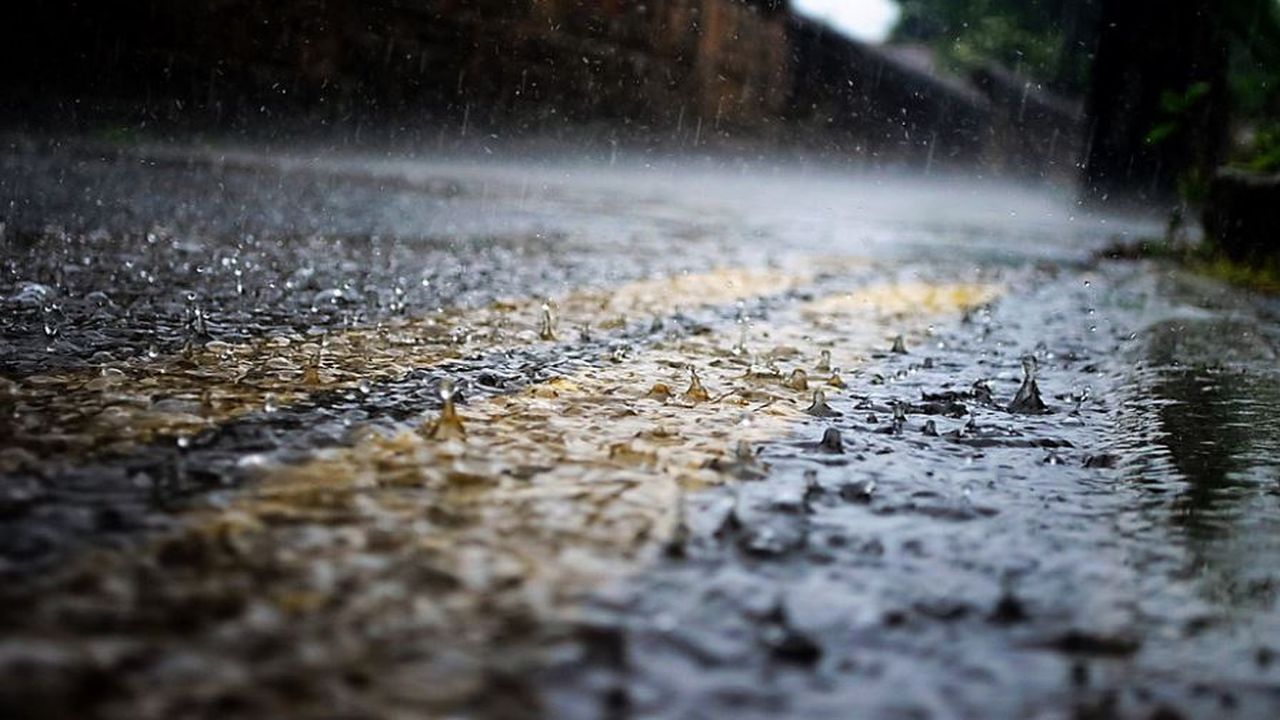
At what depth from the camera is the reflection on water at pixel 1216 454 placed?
1218mm

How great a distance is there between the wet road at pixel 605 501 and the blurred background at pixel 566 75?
12.1ft

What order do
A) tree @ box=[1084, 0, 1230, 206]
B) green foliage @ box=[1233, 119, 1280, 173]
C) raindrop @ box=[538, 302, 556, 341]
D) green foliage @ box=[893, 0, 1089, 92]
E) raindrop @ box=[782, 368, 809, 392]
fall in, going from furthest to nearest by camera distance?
green foliage @ box=[893, 0, 1089, 92], tree @ box=[1084, 0, 1230, 206], green foliage @ box=[1233, 119, 1280, 173], raindrop @ box=[538, 302, 556, 341], raindrop @ box=[782, 368, 809, 392]

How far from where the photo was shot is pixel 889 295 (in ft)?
12.3

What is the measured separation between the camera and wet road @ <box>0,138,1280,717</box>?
88 centimetres

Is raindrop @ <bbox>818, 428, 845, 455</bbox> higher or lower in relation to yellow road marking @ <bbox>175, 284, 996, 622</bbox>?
higher

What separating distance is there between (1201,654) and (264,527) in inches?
33.2

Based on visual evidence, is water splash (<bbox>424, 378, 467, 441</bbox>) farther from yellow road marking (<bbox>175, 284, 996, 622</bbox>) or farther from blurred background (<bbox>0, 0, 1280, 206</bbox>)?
blurred background (<bbox>0, 0, 1280, 206</bbox>)

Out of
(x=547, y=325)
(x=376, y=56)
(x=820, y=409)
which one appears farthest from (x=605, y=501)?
(x=376, y=56)

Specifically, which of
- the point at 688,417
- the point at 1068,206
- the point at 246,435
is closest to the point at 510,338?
the point at 688,417

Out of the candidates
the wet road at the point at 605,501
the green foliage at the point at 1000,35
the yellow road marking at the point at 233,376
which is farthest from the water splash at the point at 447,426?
the green foliage at the point at 1000,35

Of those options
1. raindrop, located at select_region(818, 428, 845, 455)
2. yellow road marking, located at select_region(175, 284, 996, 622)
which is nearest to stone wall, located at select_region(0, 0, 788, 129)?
yellow road marking, located at select_region(175, 284, 996, 622)

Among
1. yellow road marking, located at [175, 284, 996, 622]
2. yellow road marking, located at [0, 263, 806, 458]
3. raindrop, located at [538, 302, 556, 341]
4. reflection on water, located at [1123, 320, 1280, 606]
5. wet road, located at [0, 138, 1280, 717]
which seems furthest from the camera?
raindrop, located at [538, 302, 556, 341]

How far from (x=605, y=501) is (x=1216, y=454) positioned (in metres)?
0.96

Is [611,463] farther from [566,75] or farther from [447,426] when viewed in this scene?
[566,75]
